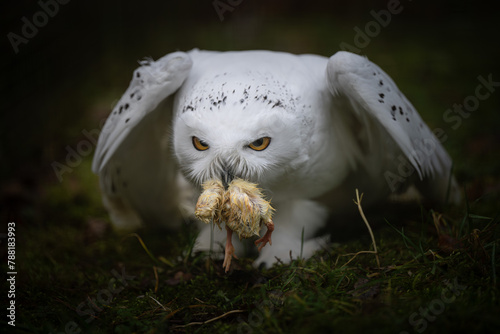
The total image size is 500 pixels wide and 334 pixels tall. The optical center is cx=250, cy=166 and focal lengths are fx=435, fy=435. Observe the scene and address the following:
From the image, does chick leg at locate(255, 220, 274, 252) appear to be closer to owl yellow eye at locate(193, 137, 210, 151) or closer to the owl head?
the owl head

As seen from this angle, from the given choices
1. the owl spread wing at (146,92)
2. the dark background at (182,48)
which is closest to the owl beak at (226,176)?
the owl spread wing at (146,92)

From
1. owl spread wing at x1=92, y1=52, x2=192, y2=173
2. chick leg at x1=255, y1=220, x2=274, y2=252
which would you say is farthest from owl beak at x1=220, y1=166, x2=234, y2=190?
owl spread wing at x1=92, y1=52, x2=192, y2=173

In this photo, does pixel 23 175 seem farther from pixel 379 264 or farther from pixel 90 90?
pixel 379 264

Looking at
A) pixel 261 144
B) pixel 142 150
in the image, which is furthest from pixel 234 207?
pixel 142 150

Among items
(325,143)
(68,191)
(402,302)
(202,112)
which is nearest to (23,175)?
(68,191)

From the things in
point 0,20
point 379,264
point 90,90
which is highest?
point 0,20

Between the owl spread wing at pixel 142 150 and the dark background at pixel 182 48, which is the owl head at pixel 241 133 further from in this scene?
the dark background at pixel 182 48
